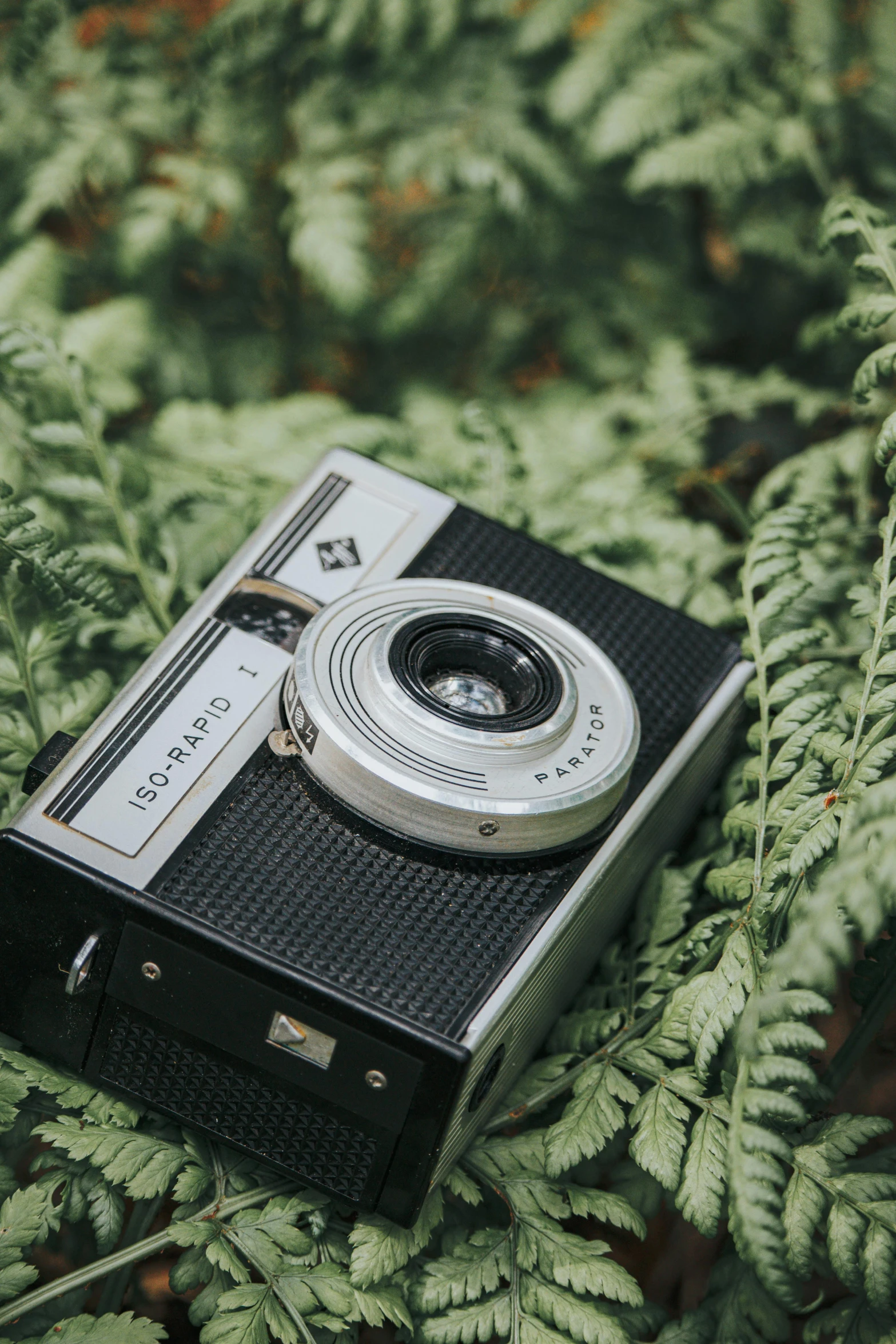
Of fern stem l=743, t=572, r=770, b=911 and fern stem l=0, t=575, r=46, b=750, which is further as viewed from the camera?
fern stem l=0, t=575, r=46, b=750

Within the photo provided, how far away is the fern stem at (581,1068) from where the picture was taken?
118cm

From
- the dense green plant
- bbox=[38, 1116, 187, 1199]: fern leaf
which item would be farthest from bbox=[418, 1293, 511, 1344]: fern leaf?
bbox=[38, 1116, 187, 1199]: fern leaf

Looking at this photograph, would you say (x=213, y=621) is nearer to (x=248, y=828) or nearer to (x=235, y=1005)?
(x=248, y=828)

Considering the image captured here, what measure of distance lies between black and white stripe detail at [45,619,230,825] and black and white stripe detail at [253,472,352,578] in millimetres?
98

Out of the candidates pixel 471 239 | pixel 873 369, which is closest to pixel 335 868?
pixel 873 369

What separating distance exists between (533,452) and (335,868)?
98 cm

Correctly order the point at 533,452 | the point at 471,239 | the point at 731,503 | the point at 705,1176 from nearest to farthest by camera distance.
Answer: the point at 705,1176 < the point at 731,503 < the point at 533,452 < the point at 471,239

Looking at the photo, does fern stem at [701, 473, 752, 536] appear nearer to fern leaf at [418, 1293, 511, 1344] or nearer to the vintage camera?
the vintage camera

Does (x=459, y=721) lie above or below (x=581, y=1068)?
above

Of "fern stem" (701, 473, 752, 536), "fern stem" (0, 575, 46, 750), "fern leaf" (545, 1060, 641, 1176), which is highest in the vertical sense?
"fern stem" (0, 575, 46, 750)

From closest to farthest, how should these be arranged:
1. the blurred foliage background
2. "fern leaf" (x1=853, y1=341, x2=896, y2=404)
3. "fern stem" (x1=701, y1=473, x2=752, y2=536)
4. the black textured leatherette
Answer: the black textured leatherette, "fern leaf" (x1=853, y1=341, x2=896, y2=404), "fern stem" (x1=701, y1=473, x2=752, y2=536), the blurred foliage background

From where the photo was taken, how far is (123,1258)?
1.08m

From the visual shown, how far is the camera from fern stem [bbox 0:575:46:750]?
4.18ft

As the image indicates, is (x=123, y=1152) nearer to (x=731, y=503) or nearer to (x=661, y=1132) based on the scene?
(x=661, y=1132)
